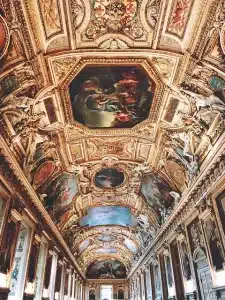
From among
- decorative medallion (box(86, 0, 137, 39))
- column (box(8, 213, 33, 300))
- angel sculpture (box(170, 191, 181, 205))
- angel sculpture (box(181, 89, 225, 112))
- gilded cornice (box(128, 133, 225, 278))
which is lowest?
column (box(8, 213, 33, 300))

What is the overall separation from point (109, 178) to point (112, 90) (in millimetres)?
7825

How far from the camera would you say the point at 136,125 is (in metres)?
12.2

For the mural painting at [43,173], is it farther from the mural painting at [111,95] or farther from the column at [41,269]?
the column at [41,269]

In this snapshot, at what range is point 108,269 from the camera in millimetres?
41844

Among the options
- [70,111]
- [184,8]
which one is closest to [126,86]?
[70,111]

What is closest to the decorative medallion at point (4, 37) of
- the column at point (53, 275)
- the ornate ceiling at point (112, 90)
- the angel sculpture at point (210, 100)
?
the ornate ceiling at point (112, 90)

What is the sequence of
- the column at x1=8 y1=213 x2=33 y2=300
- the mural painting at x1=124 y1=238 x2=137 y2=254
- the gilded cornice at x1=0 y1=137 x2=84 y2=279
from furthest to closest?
the mural painting at x1=124 y1=238 x2=137 y2=254, the column at x1=8 y1=213 x2=33 y2=300, the gilded cornice at x1=0 y1=137 x2=84 y2=279

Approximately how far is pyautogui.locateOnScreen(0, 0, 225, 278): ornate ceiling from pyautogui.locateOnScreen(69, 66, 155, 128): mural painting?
0.13 ft

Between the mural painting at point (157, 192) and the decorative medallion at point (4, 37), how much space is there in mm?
10415

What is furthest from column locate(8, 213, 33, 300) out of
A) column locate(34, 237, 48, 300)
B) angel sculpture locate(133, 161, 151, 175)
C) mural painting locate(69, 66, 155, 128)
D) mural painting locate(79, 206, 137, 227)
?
mural painting locate(79, 206, 137, 227)

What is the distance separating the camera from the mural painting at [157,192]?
49.8ft

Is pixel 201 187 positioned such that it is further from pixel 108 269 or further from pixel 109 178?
pixel 108 269

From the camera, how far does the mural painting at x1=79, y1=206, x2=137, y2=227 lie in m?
21.0

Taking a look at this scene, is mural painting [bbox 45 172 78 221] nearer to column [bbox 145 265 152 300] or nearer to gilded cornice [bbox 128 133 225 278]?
gilded cornice [bbox 128 133 225 278]
